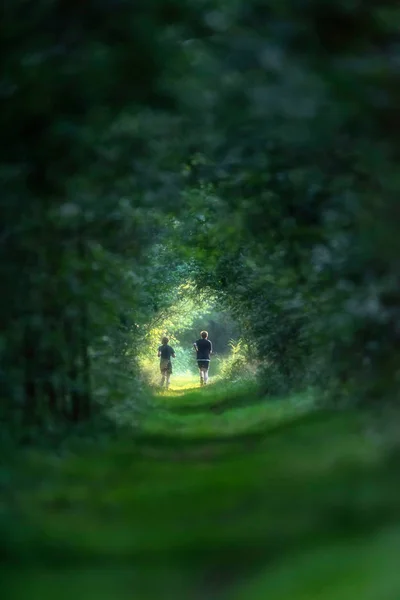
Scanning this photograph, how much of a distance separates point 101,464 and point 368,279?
2646mm

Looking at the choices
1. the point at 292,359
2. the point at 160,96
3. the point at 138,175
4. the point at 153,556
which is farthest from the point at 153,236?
the point at 153,556

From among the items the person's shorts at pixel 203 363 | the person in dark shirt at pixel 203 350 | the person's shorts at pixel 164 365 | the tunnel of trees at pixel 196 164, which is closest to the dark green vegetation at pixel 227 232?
the tunnel of trees at pixel 196 164

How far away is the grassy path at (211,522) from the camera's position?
441 cm

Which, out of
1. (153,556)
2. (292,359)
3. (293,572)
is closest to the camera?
(293,572)

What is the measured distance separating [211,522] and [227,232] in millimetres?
8603

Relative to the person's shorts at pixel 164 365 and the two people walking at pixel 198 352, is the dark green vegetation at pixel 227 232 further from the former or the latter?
the person's shorts at pixel 164 365

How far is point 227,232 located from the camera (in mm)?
14141

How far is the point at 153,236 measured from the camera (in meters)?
20.0

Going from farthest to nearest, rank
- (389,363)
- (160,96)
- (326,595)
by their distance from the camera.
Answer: (389,363), (160,96), (326,595)

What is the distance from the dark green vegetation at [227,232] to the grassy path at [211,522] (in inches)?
0.8

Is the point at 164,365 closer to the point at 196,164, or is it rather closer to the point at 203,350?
the point at 203,350

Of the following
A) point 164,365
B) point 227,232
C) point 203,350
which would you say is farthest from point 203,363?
point 227,232

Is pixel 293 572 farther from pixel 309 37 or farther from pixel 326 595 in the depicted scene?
pixel 309 37

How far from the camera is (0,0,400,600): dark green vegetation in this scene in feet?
17.1
